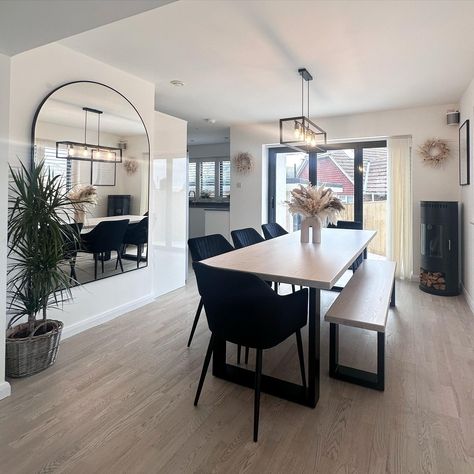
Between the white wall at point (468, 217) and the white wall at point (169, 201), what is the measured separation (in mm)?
3390

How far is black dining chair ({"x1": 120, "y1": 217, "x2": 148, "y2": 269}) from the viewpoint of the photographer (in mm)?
3547

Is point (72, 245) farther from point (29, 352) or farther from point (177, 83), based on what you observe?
point (177, 83)

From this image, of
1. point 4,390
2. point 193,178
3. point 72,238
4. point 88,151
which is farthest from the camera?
point 193,178

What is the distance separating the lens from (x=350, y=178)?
5410 millimetres

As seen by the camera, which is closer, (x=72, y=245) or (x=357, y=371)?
(x=357, y=371)

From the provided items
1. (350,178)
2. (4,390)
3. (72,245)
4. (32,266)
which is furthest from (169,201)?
(350,178)

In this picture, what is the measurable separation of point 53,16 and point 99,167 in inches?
65.6

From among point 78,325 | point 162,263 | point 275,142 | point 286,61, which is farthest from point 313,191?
point 275,142

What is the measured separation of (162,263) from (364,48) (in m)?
3.12

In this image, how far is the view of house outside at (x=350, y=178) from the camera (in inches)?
205

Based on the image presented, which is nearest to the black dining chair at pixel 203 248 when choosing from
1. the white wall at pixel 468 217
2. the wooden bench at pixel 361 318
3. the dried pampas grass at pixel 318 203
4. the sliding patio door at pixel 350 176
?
the dried pampas grass at pixel 318 203

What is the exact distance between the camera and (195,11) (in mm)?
2266

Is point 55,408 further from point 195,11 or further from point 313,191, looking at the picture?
point 195,11

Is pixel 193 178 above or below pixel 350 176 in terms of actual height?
above
